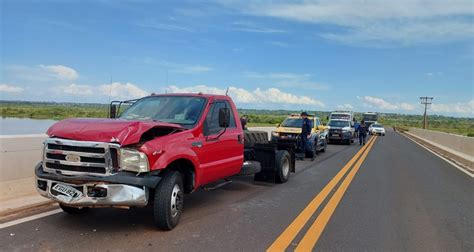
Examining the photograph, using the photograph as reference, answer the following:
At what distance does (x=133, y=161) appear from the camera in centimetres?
548

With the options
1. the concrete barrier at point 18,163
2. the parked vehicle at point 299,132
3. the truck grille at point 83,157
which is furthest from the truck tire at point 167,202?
the parked vehicle at point 299,132

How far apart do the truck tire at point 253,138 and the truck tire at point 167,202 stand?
4209 mm

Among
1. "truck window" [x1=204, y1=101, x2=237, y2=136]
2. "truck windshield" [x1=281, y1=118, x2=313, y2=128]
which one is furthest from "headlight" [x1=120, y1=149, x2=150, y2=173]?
"truck windshield" [x1=281, y1=118, x2=313, y2=128]

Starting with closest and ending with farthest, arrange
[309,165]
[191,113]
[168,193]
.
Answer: [168,193]
[191,113]
[309,165]

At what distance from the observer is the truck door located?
273 inches

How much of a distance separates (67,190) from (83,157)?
0.48 meters

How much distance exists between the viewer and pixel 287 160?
10992 millimetres

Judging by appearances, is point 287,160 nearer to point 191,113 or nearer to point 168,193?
point 191,113

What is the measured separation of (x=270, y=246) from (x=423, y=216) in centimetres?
344

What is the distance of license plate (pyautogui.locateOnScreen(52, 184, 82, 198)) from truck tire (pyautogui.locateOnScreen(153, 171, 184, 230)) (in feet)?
3.26

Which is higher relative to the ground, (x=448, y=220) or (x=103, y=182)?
(x=103, y=182)

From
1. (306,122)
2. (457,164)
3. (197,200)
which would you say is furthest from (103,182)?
(457,164)

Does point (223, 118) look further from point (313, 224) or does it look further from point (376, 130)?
point (376, 130)

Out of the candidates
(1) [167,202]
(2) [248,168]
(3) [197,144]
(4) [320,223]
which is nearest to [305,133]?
(2) [248,168]
